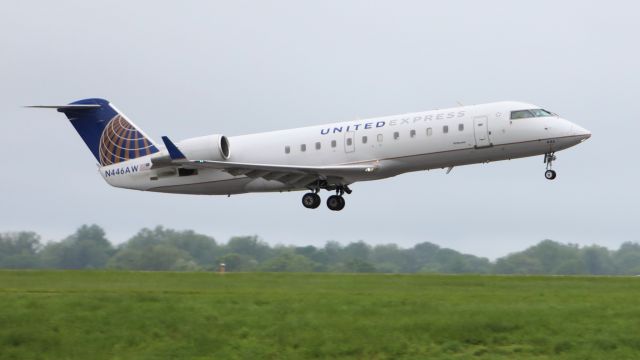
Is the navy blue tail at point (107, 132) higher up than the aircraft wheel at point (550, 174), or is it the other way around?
the navy blue tail at point (107, 132)

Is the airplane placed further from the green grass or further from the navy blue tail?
the green grass

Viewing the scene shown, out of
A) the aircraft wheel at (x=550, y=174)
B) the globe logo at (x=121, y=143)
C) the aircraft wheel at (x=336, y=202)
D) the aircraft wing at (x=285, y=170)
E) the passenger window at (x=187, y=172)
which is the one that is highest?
the globe logo at (x=121, y=143)

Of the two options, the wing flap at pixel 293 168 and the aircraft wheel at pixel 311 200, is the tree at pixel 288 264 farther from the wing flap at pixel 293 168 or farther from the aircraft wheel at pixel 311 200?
the wing flap at pixel 293 168

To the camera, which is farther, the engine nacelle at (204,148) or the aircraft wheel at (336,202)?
the aircraft wheel at (336,202)

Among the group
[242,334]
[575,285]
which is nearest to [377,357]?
[242,334]

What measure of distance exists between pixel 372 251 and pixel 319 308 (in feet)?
201

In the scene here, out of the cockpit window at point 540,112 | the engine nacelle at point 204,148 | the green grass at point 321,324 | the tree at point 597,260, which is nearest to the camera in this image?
the green grass at point 321,324

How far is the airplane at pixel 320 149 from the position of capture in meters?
34.5

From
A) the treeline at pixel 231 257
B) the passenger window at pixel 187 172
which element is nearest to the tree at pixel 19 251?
the treeline at pixel 231 257

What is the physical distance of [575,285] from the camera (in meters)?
25.6

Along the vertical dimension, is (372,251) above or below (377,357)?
above

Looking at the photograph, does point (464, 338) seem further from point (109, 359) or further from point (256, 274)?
point (256, 274)

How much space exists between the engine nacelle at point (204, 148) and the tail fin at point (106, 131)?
3.18 m

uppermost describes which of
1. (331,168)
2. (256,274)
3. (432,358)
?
(331,168)
